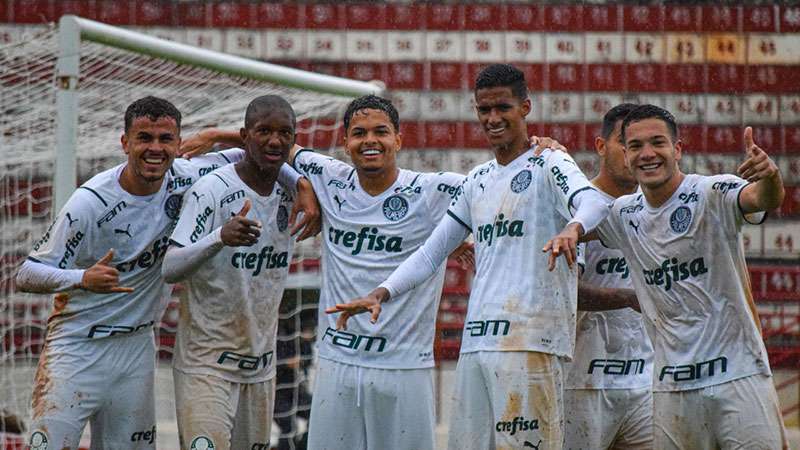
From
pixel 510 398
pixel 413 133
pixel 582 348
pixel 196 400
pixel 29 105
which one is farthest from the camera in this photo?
pixel 413 133

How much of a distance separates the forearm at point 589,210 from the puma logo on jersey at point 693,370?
61 centimetres

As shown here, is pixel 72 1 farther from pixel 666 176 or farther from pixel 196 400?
pixel 666 176

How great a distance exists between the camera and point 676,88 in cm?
1166

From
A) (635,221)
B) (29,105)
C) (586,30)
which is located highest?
(586,30)

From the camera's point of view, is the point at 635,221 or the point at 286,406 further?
the point at 286,406

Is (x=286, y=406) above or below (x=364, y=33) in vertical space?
below

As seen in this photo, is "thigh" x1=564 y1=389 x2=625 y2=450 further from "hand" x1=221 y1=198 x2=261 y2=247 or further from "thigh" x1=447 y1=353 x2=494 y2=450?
"hand" x1=221 y1=198 x2=261 y2=247

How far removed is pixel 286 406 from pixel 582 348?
4.71m

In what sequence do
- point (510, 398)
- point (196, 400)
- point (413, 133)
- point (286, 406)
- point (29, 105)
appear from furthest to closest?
1. point (413, 133)
2. point (286, 406)
3. point (29, 105)
4. point (196, 400)
5. point (510, 398)

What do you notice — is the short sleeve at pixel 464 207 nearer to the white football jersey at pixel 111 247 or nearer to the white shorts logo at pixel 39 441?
the white football jersey at pixel 111 247

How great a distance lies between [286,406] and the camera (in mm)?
10078

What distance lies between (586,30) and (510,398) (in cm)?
746

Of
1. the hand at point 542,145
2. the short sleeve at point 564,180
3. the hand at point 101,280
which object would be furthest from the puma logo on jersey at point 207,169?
the short sleeve at point 564,180

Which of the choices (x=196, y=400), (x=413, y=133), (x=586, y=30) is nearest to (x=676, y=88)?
(x=586, y=30)
